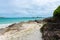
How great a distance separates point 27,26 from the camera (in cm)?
1953

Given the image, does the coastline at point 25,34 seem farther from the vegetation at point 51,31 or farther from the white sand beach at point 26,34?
the vegetation at point 51,31

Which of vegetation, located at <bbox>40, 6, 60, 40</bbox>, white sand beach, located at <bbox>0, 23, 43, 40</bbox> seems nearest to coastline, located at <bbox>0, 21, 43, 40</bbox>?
white sand beach, located at <bbox>0, 23, 43, 40</bbox>

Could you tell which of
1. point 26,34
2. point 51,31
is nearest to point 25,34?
point 26,34

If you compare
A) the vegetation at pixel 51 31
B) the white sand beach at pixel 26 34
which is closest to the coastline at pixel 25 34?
the white sand beach at pixel 26 34

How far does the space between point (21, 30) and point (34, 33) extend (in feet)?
4.90

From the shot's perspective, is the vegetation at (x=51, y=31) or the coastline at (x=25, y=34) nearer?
the vegetation at (x=51, y=31)

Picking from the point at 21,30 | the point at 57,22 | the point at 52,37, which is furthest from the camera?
the point at 21,30

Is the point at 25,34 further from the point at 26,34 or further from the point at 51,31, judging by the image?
the point at 51,31

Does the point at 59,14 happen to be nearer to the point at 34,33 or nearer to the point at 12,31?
the point at 34,33

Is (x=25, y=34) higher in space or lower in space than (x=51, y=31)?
lower

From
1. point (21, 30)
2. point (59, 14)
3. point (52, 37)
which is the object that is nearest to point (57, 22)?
point (59, 14)

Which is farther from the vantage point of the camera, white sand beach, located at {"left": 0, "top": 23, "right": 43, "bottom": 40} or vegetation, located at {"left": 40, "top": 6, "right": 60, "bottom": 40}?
white sand beach, located at {"left": 0, "top": 23, "right": 43, "bottom": 40}

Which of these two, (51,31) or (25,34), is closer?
(51,31)

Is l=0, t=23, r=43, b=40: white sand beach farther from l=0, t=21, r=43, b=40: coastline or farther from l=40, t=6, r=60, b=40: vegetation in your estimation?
l=40, t=6, r=60, b=40: vegetation
